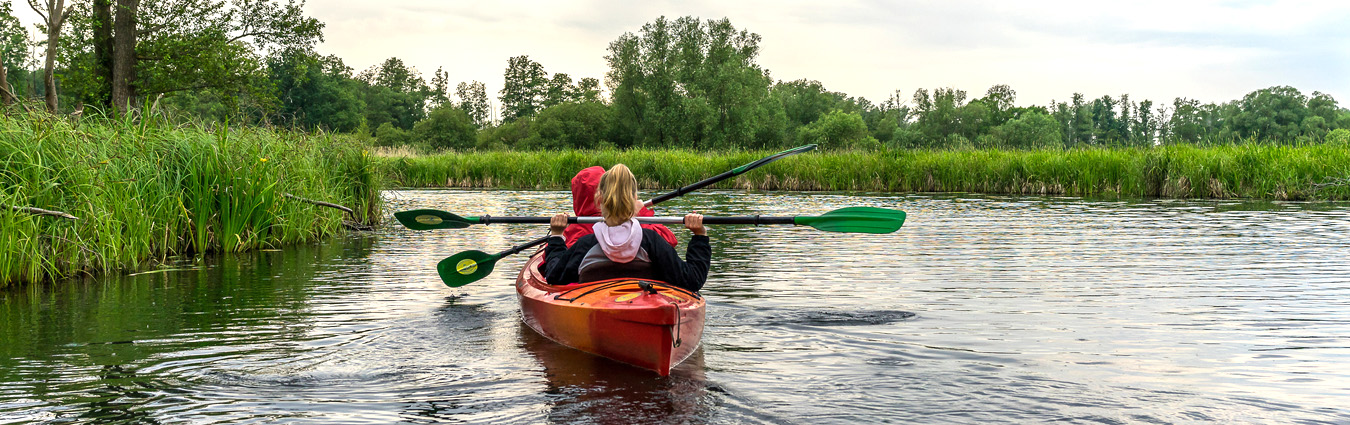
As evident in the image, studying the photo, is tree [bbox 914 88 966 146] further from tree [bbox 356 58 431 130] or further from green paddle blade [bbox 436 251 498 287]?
green paddle blade [bbox 436 251 498 287]

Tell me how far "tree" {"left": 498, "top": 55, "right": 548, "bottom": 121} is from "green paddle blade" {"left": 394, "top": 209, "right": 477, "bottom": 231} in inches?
3261

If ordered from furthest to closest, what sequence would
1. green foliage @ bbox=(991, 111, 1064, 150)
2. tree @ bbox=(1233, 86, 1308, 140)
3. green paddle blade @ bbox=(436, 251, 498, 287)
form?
green foliage @ bbox=(991, 111, 1064, 150)
tree @ bbox=(1233, 86, 1308, 140)
green paddle blade @ bbox=(436, 251, 498, 287)

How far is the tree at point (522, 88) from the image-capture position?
90000mm

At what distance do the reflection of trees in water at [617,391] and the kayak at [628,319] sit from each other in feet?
0.22

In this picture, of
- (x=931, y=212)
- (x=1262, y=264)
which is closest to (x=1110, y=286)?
(x=1262, y=264)

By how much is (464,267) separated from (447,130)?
235 feet

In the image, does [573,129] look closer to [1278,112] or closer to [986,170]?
[986,170]

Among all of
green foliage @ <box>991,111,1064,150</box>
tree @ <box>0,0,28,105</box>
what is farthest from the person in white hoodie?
green foliage @ <box>991,111,1064,150</box>

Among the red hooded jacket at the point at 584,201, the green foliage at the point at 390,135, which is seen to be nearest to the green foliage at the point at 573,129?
the green foliage at the point at 390,135

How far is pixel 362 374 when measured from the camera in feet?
17.3

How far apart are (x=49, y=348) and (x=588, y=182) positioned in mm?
3437

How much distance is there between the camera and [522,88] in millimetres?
90562

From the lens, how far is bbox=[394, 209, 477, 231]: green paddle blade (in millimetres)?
7785

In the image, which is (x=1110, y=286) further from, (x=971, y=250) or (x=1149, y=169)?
(x=1149, y=169)
